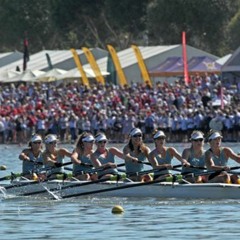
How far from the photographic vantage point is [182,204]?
925 inches

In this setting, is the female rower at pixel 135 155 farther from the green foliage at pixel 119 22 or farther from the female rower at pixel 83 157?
the green foliage at pixel 119 22

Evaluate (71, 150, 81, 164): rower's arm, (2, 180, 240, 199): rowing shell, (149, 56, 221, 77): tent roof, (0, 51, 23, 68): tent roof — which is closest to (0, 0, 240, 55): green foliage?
(0, 51, 23, 68): tent roof

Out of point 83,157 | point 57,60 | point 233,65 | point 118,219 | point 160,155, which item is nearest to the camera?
point 118,219

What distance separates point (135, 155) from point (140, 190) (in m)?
1.30

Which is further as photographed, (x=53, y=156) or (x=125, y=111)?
(x=125, y=111)

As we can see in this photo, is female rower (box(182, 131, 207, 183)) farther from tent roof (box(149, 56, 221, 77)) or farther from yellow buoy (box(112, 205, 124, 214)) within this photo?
tent roof (box(149, 56, 221, 77))

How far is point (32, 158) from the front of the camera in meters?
28.0

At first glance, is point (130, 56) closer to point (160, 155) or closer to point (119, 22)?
point (119, 22)

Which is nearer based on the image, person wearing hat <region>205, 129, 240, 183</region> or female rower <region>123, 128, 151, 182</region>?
person wearing hat <region>205, 129, 240, 183</region>

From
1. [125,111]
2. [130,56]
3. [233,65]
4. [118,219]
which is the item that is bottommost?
[118,219]

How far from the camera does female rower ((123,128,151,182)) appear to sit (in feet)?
84.6

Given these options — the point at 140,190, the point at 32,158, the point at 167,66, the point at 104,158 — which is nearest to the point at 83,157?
the point at 104,158

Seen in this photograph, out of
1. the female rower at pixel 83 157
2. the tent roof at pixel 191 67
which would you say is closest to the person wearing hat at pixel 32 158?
the female rower at pixel 83 157

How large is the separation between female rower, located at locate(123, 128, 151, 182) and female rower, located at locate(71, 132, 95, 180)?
91 centimetres
